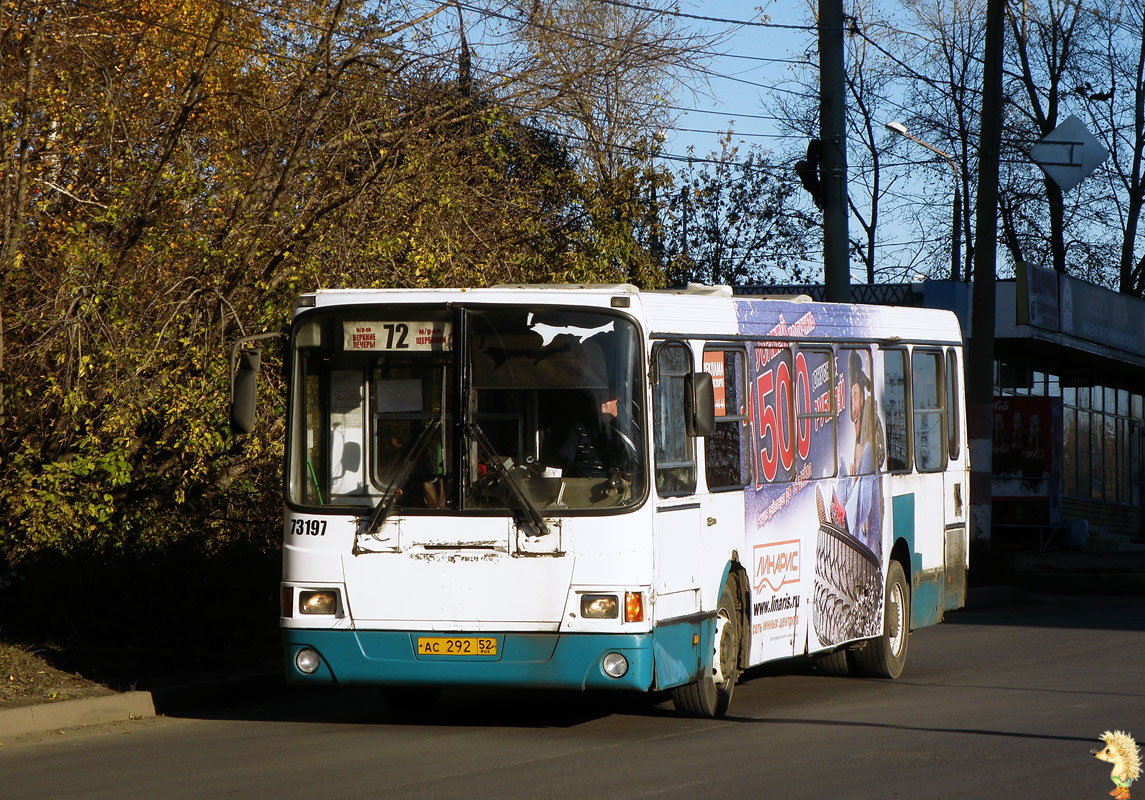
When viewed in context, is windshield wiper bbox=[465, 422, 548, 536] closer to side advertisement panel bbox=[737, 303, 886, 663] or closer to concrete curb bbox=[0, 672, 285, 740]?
side advertisement panel bbox=[737, 303, 886, 663]

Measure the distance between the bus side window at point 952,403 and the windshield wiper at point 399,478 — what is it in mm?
6485

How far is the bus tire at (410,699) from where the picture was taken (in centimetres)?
1105

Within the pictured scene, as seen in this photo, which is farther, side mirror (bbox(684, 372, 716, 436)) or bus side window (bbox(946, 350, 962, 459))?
bus side window (bbox(946, 350, 962, 459))

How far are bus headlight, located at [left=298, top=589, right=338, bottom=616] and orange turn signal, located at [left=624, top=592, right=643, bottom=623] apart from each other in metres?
1.75

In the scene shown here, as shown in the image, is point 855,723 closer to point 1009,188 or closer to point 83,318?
point 83,318

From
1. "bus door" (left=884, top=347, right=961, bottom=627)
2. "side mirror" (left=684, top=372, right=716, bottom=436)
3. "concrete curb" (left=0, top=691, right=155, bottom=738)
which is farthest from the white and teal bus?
"bus door" (left=884, top=347, right=961, bottom=627)

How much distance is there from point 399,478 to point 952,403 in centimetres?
682

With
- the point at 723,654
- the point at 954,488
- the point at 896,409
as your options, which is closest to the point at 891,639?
the point at 896,409

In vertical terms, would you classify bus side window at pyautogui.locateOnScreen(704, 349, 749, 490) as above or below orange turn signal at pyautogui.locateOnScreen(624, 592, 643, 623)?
above

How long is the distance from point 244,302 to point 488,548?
4.98m

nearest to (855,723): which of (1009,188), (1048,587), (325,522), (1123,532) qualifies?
(325,522)

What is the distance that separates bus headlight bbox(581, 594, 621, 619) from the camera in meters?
9.30

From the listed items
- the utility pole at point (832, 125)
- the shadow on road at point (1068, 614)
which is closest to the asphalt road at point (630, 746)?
the shadow on road at point (1068, 614)

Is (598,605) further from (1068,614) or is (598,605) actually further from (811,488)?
(1068,614)
